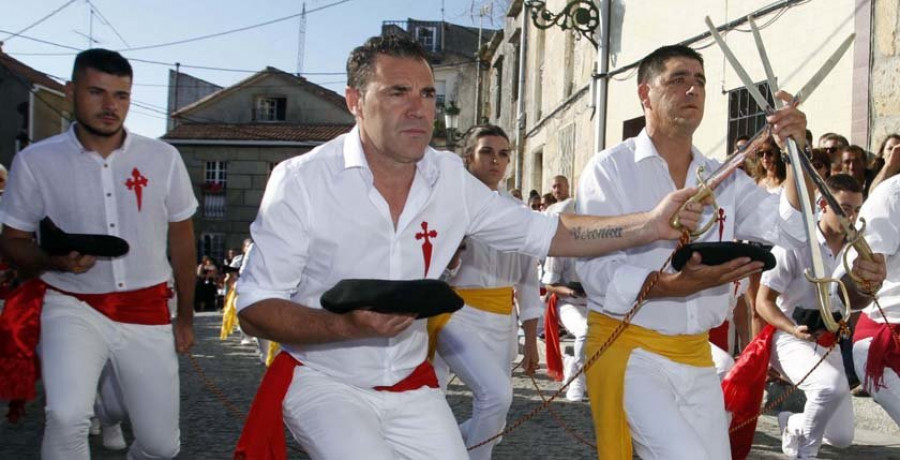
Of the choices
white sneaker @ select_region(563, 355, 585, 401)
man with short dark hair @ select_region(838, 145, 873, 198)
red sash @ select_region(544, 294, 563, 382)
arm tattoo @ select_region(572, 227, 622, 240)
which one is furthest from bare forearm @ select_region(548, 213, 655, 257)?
red sash @ select_region(544, 294, 563, 382)

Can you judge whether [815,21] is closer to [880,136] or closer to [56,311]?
[880,136]

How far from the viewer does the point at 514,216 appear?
4094 millimetres

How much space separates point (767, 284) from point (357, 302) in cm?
426

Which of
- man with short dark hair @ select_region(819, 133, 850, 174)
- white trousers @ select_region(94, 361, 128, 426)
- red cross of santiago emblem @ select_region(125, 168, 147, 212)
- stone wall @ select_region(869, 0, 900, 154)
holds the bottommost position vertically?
white trousers @ select_region(94, 361, 128, 426)

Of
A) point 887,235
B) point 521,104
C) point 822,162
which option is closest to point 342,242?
point 887,235

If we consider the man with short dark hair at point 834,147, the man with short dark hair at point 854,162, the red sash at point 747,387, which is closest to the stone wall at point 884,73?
the man with short dark hair at point 834,147

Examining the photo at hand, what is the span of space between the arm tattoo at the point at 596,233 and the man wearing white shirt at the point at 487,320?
6.11 ft

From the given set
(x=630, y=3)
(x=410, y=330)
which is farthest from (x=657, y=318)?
(x=630, y=3)

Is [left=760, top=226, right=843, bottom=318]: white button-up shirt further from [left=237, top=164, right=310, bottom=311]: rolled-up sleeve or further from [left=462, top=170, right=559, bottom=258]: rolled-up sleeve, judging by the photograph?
[left=237, top=164, right=310, bottom=311]: rolled-up sleeve

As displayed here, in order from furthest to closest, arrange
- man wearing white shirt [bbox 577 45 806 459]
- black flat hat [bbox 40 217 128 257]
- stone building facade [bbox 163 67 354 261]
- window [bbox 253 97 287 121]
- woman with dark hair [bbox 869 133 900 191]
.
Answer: window [bbox 253 97 287 121]
stone building facade [bbox 163 67 354 261]
woman with dark hair [bbox 869 133 900 191]
black flat hat [bbox 40 217 128 257]
man wearing white shirt [bbox 577 45 806 459]

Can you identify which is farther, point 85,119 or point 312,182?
point 85,119

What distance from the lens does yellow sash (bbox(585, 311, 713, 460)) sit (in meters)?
4.11

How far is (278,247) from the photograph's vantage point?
3.50 meters

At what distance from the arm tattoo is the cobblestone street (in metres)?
2.68
